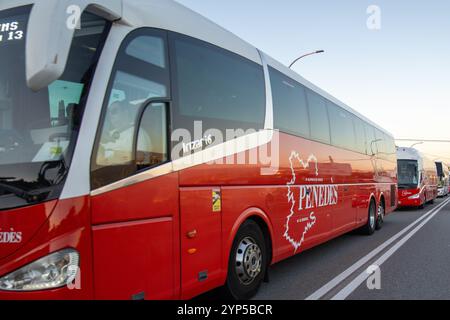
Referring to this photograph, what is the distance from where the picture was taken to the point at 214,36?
4762 mm

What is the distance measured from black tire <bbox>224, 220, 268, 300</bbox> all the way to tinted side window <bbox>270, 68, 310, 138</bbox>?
1581 mm

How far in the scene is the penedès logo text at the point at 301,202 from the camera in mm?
6285

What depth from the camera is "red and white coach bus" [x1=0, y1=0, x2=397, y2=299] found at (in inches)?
111

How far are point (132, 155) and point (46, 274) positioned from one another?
1084 millimetres

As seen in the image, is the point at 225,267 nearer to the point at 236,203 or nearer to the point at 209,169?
the point at 236,203

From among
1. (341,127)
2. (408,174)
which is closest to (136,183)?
(341,127)

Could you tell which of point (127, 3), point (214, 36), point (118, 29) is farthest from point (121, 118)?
point (214, 36)

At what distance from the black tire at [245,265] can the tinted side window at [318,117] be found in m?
2.68

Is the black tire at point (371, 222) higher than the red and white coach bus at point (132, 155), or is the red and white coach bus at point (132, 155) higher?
the red and white coach bus at point (132, 155)

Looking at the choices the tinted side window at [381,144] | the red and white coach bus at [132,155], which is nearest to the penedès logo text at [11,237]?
the red and white coach bus at [132,155]

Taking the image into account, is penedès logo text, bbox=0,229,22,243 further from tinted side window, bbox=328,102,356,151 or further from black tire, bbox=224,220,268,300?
tinted side window, bbox=328,102,356,151

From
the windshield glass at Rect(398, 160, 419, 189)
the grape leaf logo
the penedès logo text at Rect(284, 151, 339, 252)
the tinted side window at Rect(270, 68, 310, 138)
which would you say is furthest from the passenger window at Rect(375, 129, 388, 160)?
the windshield glass at Rect(398, 160, 419, 189)

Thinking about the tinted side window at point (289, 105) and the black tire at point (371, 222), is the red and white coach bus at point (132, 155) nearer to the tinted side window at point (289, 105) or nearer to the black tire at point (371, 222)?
the tinted side window at point (289, 105)

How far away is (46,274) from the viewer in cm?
282
